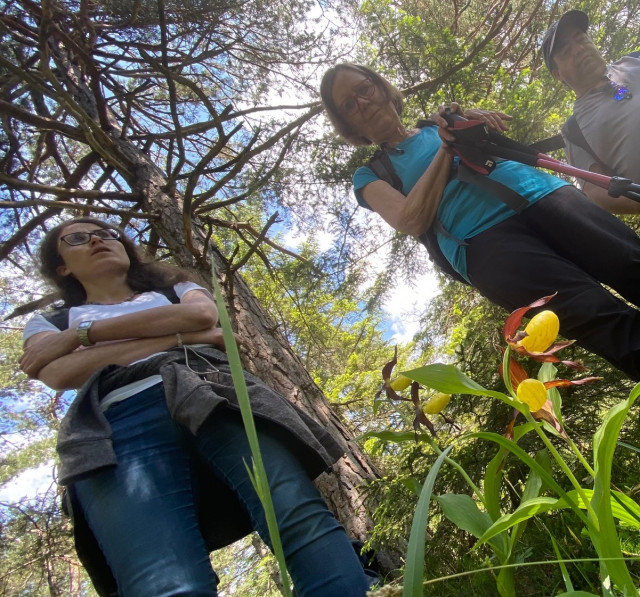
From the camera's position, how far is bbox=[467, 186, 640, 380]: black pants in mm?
1255

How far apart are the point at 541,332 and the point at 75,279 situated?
71.3 inches

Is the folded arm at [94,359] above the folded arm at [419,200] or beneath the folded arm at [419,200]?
beneath

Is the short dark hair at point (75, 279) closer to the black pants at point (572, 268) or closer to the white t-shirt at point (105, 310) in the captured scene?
the white t-shirt at point (105, 310)

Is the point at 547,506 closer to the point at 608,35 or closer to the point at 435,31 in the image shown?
the point at 435,31

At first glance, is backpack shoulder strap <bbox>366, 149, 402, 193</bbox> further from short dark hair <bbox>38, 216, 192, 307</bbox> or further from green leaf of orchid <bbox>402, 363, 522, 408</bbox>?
green leaf of orchid <bbox>402, 363, 522, 408</bbox>

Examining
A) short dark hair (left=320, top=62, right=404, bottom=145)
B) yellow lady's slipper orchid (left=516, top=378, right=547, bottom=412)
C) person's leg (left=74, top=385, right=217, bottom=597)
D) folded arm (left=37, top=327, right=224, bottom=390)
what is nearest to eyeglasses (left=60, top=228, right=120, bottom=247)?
folded arm (left=37, top=327, right=224, bottom=390)

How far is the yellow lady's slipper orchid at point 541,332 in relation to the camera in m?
0.57

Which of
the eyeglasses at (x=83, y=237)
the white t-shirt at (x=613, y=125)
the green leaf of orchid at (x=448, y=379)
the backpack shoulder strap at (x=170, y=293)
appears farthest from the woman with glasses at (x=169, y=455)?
the white t-shirt at (x=613, y=125)

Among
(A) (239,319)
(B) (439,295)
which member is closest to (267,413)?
(A) (239,319)

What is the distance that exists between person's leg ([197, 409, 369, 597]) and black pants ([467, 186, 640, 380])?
819 mm

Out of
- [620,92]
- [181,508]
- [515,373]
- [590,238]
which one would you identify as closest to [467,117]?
[590,238]

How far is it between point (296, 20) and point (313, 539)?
437 cm

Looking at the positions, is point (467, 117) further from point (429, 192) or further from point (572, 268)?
point (572, 268)

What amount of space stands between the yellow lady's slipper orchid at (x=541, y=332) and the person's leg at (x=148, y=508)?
0.85 meters
